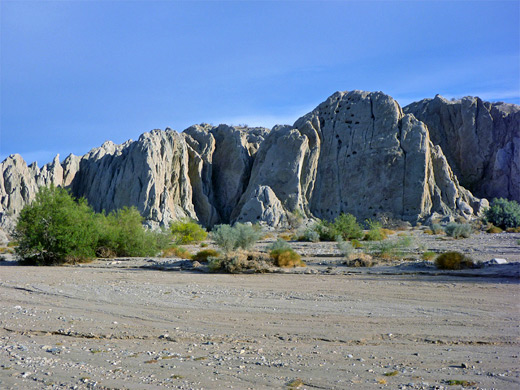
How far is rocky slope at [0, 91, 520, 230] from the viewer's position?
48.4 meters

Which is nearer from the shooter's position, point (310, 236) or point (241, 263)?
point (241, 263)

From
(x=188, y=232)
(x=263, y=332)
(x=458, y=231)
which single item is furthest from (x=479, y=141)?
(x=263, y=332)

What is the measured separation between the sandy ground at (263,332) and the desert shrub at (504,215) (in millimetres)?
28711

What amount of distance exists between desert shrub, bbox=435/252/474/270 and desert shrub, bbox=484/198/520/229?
2708cm

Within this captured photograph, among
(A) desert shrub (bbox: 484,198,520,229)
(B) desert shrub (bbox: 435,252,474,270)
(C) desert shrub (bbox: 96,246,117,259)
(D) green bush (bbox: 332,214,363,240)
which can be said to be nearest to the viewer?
(B) desert shrub (bbox: 435,252,474,270)

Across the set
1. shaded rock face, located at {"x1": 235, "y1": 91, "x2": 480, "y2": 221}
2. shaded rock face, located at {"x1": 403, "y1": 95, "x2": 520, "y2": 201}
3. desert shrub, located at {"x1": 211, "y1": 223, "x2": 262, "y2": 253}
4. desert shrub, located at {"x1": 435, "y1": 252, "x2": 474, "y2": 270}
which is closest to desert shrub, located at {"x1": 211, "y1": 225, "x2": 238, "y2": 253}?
desert shrub, located at {"x1": 211, "y1": 223, "x2": 262, "y2": 253}

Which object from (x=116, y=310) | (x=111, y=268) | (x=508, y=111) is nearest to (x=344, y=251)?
(x=111, y=268)

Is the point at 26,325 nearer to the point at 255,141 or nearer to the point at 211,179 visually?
the point at 211,179

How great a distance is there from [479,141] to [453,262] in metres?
52.0

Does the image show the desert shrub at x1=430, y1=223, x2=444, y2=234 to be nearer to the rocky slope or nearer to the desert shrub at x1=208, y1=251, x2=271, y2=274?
the rocky slope

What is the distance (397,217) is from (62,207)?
111 ft

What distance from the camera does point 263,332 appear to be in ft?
28.4

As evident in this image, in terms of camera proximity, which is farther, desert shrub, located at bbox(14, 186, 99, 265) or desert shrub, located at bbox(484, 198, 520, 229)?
desert shrub, located at bbox(484, 198, 520, 229)

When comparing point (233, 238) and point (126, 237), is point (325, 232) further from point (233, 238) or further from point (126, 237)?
point (126, 237)
